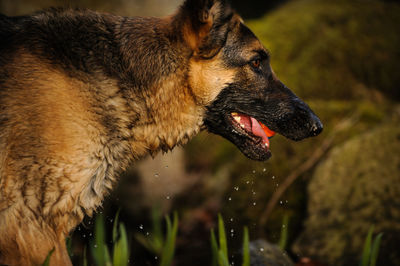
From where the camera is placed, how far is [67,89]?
229 cm

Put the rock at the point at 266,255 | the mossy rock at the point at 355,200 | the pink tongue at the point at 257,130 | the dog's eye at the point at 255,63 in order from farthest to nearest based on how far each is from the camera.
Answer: the mossy rock at the point at 355,200, the rock at the point at 266,255, the pink tongue at the point at 257,130, the dog's eye at the point at 255,63

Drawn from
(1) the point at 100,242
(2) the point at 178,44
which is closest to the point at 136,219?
(1) the point at 100,242

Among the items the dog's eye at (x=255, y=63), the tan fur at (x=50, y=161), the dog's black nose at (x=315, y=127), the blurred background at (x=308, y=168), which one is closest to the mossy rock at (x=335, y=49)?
the blurred background at (x=308, y=168)

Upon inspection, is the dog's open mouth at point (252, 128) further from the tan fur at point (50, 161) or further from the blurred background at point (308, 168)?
the blurred background at point (308, 168)

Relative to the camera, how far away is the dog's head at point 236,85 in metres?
2.71

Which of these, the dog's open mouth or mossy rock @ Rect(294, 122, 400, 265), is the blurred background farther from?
the dog's open mouth

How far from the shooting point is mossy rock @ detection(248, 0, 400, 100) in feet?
17.9

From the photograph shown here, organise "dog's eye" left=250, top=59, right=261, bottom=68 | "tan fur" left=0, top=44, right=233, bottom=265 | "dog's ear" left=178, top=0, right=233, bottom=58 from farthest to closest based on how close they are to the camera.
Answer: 1. "dog's eye" left=250, top=59, right=261, bottom=68
2. "dog's ear" left=178, top=0, right=233, bottom=58
3. "tan fur" left=0, top=44, right=233, bottom=265

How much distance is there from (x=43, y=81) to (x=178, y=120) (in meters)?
0.96

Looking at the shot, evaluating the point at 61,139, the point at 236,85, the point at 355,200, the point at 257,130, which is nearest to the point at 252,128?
the point at 257,130

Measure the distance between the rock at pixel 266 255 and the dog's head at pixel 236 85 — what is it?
87 cm

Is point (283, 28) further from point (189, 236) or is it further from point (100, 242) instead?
point (100, 242)

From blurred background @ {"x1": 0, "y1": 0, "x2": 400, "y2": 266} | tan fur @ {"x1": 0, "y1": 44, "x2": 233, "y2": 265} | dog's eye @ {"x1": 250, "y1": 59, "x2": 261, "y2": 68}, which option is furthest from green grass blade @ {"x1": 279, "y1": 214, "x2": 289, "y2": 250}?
tan fur @ {"x1": 0, "y1": 44, "x2": 233, "y2": 265}

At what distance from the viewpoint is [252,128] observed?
10.00ft
